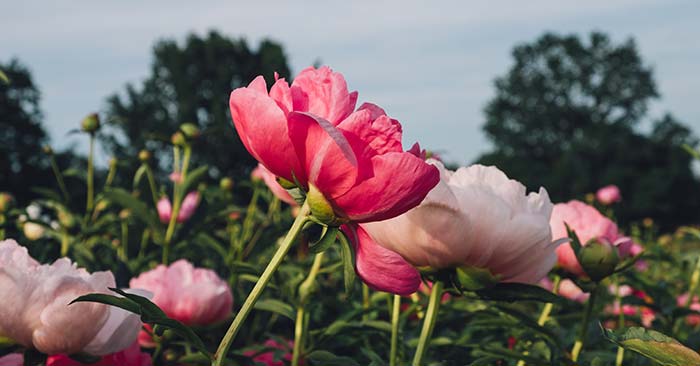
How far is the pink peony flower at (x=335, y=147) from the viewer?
1.39 ft

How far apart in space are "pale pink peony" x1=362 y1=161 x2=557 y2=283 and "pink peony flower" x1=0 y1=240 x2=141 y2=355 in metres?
0.22

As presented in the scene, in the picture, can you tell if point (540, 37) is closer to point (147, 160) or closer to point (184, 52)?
point (184, 52)

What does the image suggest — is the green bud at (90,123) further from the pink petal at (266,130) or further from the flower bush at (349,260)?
the pink petal at (266,130)

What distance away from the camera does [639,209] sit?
2253 centimetres

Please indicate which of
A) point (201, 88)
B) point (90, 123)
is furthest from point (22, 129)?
point (90, 123)

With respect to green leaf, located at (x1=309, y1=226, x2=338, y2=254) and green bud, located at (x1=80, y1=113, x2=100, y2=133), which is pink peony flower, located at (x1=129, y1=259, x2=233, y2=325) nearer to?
green leaf, located at (x1=309, y1=226, x2=338, y2=254)

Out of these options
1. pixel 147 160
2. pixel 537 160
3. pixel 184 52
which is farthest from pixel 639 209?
pixel 147 160

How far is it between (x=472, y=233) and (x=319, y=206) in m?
0.18

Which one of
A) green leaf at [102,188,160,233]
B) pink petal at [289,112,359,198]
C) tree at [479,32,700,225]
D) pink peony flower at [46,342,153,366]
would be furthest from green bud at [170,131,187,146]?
tree at [479,32,700,225]

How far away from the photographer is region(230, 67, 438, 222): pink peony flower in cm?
42

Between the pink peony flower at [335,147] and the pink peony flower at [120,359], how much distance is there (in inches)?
11.8

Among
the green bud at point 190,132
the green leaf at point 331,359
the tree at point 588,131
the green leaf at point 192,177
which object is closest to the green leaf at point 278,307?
the green leaf at point 331,359

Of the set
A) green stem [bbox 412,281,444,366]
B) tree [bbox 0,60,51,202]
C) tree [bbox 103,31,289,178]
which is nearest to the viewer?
green stem [bbox 412,281,444,366]

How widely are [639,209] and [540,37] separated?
734 cm
